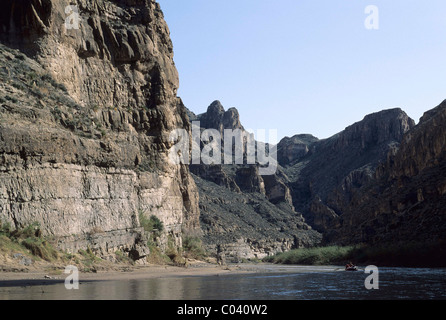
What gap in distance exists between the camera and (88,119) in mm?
42312

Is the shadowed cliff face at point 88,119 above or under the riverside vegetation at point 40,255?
above

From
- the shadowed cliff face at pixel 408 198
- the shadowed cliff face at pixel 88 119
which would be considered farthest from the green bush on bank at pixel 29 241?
the shadowed cliff face at pixel 408 198

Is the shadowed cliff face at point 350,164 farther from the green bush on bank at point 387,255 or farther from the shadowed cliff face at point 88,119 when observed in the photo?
the shadowed cliff face at point 88,119

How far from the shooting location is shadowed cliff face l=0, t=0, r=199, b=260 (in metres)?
32.8

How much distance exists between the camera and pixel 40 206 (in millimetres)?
32531

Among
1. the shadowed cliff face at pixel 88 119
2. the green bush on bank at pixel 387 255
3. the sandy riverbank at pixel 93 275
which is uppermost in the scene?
the shadowed cliff face at pixel 88 119

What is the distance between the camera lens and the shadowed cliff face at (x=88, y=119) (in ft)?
108

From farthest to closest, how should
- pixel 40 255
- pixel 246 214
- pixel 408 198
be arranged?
pixel 246 214 → pixel 408 198 → pixel 40 255

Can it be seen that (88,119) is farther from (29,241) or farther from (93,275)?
(93,275)

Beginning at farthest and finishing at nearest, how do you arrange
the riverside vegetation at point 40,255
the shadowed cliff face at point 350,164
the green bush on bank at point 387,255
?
the shadowed cliff face at point 350,164, the green bush on bank at point 387,255, the riverside vegetation at point 40,255

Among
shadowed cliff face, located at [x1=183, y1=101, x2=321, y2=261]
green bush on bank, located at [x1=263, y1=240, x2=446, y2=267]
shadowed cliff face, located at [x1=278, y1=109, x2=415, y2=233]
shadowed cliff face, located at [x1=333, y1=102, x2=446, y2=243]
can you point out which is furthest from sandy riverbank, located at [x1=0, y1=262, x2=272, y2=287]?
shadowed cliff face, located at [x1=278, y1=109, x2=415, y2=233]

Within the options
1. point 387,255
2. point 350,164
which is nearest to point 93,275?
point 387,255

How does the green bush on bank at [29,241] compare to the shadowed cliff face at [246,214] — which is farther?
the shadowed cliff face at [246,214]

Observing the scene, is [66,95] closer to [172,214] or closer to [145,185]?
[145,185]
